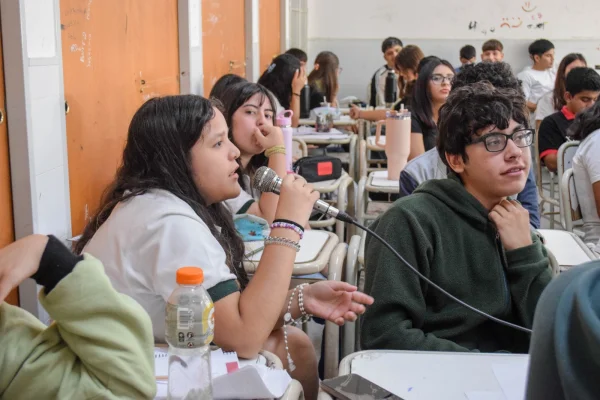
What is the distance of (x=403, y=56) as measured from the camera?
683cm

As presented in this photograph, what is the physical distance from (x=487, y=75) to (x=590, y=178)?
2.32 ft

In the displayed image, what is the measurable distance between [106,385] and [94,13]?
212cm

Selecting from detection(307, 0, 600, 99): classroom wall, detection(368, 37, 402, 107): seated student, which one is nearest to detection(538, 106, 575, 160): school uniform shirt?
detection(368, 37, 402, 107): seated student

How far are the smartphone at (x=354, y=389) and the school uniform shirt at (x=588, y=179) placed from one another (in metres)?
2.18

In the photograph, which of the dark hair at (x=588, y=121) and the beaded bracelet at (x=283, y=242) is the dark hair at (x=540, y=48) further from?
the beaded bracelet at (x=283, y=242)

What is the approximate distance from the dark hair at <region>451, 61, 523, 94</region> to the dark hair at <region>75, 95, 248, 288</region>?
1497mm

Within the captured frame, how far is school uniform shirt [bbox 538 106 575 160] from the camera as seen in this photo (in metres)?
5.08

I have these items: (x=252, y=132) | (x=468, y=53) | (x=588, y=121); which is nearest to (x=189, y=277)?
(x=252, y=132)

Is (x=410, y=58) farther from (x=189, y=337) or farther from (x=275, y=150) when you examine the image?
(x=189, y=337)

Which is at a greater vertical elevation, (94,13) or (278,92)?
(94,13)

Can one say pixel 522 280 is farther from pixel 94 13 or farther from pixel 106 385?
pixel 94 13

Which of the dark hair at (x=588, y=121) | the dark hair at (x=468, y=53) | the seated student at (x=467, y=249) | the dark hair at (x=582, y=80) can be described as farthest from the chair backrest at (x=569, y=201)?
the dark hair at (x=468, y=53)

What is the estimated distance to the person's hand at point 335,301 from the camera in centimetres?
180

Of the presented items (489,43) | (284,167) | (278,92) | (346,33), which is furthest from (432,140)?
(346,33)
